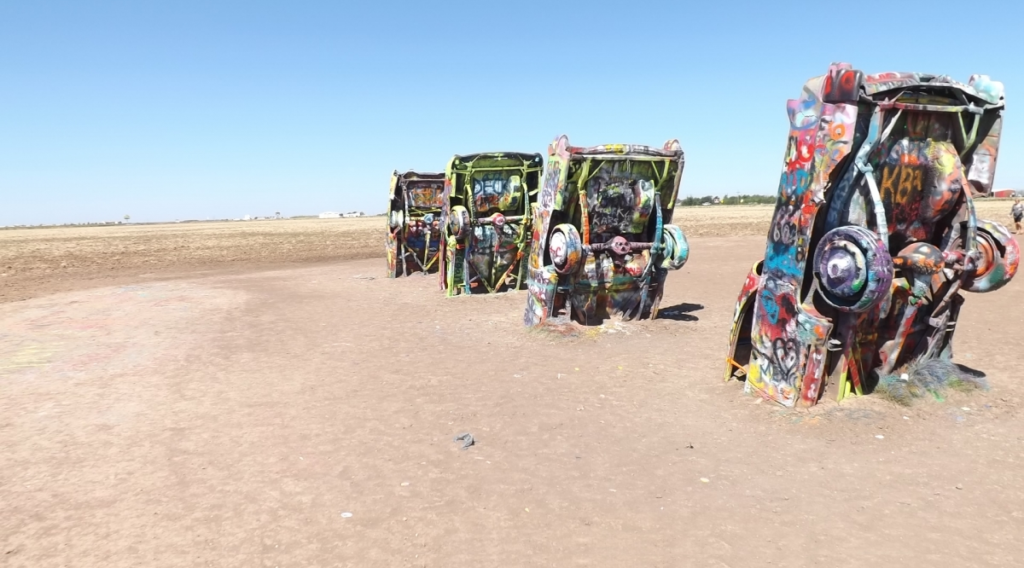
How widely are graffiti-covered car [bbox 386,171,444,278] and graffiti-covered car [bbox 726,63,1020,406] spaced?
11111 millimetres

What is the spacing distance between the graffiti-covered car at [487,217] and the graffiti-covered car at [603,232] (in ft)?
10.9

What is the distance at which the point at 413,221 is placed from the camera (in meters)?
16.6

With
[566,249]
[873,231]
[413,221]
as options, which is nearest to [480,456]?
[873,231]

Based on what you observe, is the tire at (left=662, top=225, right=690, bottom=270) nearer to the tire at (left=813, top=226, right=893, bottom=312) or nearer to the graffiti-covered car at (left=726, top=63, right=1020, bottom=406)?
the graffiti-covered car at (left=726, top=63, right=1020, bottom=406)

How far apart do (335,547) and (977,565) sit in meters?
3.80

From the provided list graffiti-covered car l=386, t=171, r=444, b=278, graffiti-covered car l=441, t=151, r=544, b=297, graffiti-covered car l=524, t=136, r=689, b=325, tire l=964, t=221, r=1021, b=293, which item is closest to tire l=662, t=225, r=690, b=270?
graffiti-covered car l=524, t=136, r=689, b=325

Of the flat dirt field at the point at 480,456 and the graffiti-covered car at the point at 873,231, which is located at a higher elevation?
the graffiti-covered car at the point at 873,231

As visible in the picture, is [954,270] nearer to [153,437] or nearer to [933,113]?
[933,113]

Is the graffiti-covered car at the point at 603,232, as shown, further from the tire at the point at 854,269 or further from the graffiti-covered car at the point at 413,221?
the graffiti-covered car at the point at 413,221

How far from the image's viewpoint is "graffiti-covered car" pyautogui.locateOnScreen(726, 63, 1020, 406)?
545 cm

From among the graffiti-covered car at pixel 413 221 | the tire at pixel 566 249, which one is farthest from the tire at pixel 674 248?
the graffiti-covered car at pixel 413 221

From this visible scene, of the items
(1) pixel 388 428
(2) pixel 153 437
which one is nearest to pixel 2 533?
(2) pixel 153 437

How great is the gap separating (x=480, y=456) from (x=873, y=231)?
13.6ft

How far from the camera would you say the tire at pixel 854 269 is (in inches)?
204
